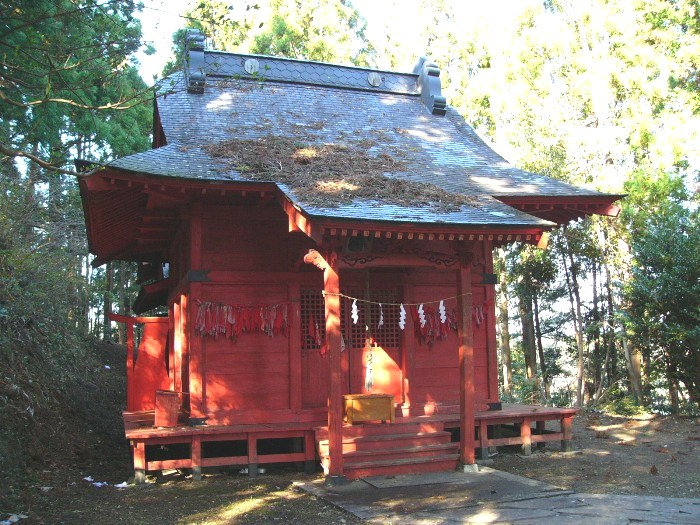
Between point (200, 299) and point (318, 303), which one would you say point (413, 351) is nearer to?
point (318, 303)

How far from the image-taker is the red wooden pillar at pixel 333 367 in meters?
8.02

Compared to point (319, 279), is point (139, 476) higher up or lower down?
lower down

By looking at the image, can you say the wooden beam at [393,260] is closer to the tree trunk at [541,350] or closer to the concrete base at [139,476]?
the concrete base at [139,476]

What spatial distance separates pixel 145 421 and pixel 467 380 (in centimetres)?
497

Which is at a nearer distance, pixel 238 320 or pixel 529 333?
pixel 238 320

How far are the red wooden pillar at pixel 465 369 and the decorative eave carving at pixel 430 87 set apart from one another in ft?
19.3

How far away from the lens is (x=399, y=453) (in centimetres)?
854

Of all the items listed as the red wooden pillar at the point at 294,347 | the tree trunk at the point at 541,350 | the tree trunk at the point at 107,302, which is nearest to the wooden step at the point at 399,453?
the red wooden pillar at the point at 294,347

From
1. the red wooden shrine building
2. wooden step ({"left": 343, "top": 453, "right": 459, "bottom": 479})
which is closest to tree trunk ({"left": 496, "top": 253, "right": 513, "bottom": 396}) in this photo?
the red wooden shrine building

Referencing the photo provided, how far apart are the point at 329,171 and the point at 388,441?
4022mm

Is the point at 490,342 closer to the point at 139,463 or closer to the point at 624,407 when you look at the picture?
the point at 139,463

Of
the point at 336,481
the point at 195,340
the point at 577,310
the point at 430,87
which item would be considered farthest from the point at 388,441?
the point at 577,310

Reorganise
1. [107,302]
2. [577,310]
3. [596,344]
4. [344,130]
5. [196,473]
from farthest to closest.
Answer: [107,302] < [596,344] < [577,310] < [344,130] < [196,473]

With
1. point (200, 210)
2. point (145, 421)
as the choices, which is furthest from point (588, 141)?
Result: point (145, 421)
